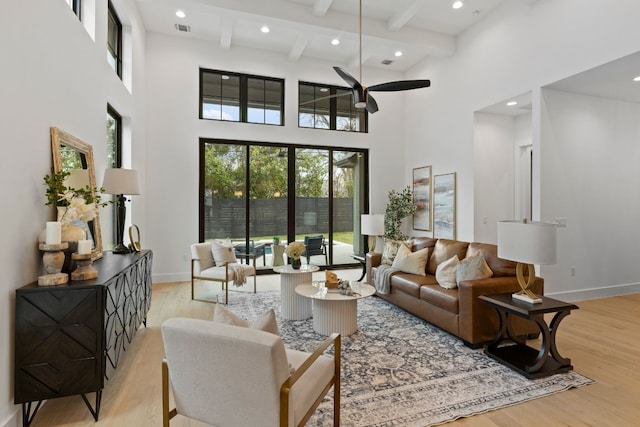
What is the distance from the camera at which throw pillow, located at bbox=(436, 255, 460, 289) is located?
141 inches

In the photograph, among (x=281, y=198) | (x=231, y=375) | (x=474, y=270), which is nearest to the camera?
(x=231, y=375)

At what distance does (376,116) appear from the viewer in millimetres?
7547

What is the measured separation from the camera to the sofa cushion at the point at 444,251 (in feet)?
13.5

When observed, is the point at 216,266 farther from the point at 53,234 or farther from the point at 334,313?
the point at 53,234

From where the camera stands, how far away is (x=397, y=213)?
7195 millimetres

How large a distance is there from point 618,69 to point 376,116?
4.25 m

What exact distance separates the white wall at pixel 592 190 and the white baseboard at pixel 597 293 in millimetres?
15

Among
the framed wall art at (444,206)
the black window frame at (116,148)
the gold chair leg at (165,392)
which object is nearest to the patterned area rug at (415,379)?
the gold chair leg at (165,392)

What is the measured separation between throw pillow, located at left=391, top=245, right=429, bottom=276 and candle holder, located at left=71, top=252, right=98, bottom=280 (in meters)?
3.42

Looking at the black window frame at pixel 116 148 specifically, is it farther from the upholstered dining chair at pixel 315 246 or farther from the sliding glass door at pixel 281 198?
the upholstered dining chair at pixel 315 246

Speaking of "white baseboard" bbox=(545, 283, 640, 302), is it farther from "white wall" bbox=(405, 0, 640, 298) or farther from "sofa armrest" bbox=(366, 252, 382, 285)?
"sofa armrest" bbox=(366, 252, 382, 285)

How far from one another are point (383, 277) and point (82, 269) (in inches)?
133

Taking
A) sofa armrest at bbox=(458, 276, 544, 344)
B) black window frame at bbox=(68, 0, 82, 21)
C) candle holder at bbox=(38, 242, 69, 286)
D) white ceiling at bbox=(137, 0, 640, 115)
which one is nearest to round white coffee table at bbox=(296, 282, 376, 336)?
sofa armrest at bbox=(458, 276, 544, 344)

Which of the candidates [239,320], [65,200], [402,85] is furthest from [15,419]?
[402,85]
